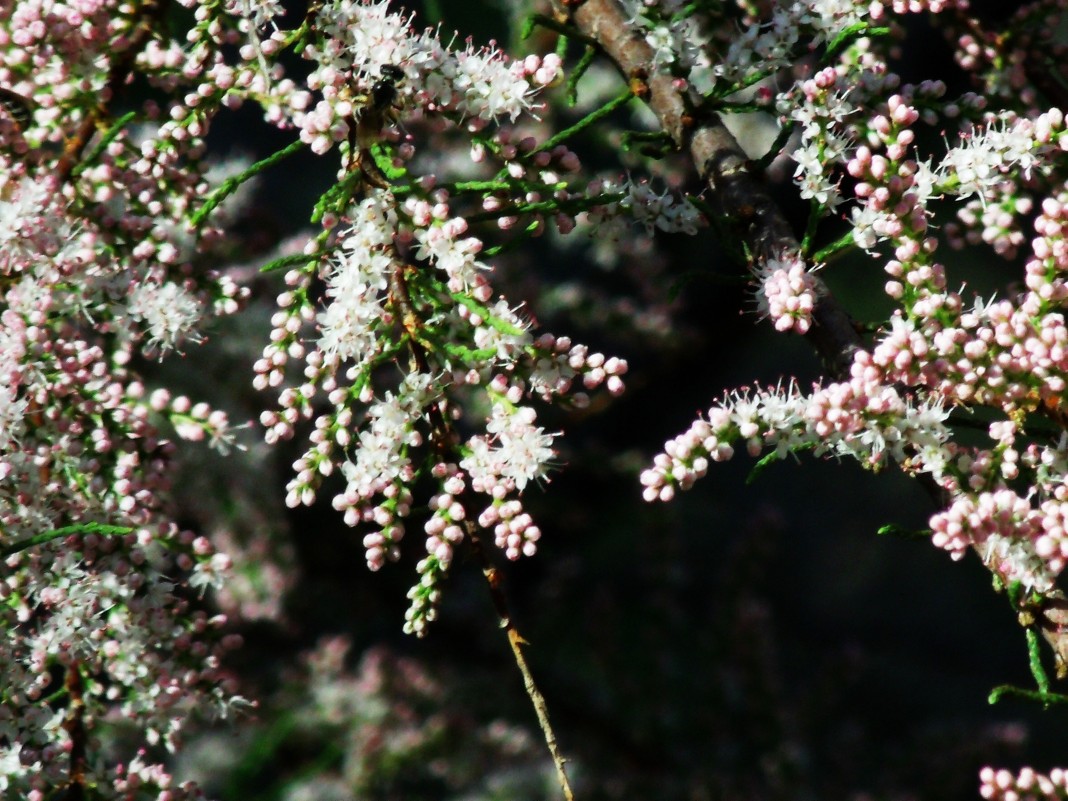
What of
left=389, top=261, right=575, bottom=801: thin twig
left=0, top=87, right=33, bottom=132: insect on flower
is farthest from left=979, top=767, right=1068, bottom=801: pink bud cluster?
left=0, top=87, right=33, bottom=132: insect on flower

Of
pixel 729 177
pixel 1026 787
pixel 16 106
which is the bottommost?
pixel 1026 787

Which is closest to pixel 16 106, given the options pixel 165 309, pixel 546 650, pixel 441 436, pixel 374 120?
pixel 165 309

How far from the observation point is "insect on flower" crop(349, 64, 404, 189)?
0.97m

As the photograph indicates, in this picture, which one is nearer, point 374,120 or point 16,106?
point 374,120

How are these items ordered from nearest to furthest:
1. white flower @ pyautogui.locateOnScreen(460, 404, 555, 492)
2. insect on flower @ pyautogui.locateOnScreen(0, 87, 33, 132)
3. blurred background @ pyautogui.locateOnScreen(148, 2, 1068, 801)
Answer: white flower @ pyautogui.locateOnScreen(460, 404, 555, 492)
insect on flower @ pyautogui.locateOnScreen(0, 87, 33, 132)
blurred background @ pyautogui.locateOnScreen(148, 2, 1068, 801)

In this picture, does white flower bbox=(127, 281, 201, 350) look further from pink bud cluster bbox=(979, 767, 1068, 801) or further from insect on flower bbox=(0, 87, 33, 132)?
pink bud cluster bbox=(979, 767, 1068, 801)

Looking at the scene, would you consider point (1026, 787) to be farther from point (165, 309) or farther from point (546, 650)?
point (546, 650)

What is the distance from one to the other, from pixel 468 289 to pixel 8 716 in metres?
0.61

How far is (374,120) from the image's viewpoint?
992 mm

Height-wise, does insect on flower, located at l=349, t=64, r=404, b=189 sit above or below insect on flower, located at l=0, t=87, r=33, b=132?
below

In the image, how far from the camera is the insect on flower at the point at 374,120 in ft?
3.17

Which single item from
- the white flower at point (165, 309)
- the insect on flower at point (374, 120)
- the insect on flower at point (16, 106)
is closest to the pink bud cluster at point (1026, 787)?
the insect on flower at point (374, 120)

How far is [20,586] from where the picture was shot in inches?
42.6

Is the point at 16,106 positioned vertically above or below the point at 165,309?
above
